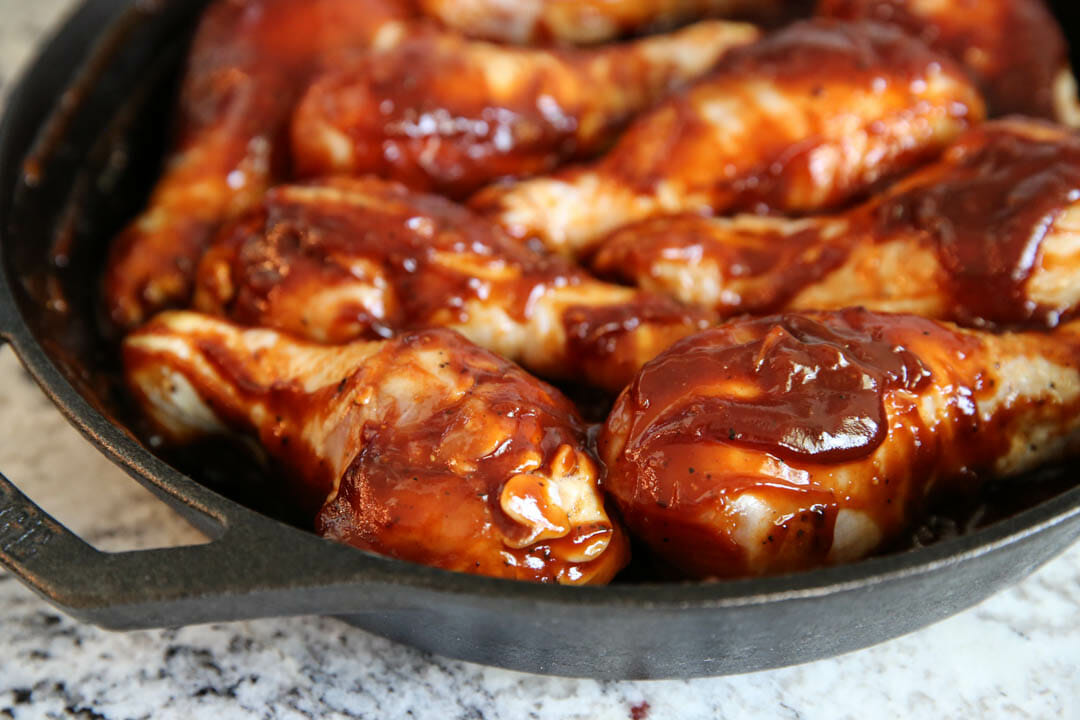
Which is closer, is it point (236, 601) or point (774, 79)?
point (236, 601)

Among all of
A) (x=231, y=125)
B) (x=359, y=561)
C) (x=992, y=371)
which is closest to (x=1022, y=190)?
(x=992, y=371)

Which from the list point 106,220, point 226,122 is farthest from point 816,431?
point 106,220

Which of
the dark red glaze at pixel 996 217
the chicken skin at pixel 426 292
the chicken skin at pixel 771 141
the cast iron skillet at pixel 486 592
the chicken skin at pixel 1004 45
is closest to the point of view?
the cast iron skillet at pixel 486 592

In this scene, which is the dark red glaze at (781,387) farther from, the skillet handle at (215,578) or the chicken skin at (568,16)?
the chicken skin at (568,16)

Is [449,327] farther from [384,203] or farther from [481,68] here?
[481,68]

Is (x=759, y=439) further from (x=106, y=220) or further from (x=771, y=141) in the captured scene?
(x=106, y=220)

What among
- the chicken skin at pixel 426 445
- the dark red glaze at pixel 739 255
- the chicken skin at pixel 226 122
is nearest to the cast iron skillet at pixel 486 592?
the chicken skin at pixel 426 445
